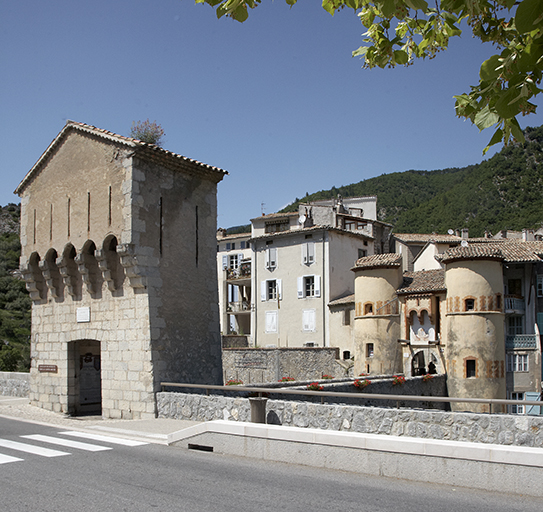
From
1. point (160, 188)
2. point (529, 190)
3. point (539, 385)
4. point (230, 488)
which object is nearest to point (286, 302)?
point (539, 385)

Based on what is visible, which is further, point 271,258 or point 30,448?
point 271,258

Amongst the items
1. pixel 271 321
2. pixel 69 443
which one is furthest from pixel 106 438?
pixel 271 321

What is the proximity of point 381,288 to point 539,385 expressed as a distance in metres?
10.6

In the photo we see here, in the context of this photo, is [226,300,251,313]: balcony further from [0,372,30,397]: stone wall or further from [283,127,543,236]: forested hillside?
[283,127,543,236]: forested hillside

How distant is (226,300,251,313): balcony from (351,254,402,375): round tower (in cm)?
1471

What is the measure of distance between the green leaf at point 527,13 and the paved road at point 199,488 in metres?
5.34

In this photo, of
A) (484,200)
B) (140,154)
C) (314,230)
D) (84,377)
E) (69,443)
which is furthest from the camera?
(484,200)

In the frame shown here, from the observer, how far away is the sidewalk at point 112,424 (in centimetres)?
1210

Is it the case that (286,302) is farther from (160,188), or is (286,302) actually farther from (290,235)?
(160,188)

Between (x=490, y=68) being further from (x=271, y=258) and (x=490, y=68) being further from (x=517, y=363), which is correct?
(x=271, y=258)

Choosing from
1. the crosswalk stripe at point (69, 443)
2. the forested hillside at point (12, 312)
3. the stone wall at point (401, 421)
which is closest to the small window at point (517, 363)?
the stone wall at point (401, 421)

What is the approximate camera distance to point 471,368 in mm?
30266

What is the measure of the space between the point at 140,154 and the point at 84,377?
337 inches

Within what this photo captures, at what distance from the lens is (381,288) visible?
33.6 meters
